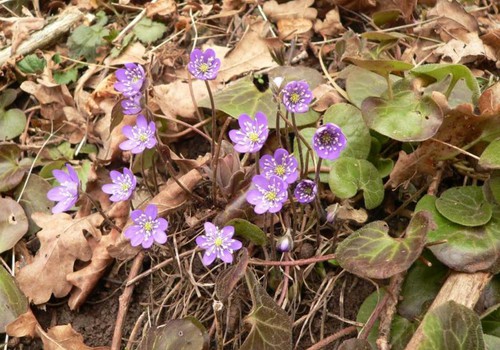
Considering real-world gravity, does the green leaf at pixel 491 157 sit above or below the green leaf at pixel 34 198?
above

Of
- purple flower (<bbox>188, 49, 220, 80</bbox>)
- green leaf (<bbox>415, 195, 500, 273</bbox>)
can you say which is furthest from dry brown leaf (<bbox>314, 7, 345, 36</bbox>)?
green leaf (<bbox>415, 195, 500, 273</bbox>)

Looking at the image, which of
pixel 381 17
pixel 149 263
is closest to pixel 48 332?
pixel 149 263

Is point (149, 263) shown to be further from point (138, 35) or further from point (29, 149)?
point (138, 35)

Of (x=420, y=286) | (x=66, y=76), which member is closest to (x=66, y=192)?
(x=66, y=76)

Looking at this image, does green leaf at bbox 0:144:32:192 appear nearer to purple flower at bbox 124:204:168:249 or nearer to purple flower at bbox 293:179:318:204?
purple flower at bbox 124:204:168:249

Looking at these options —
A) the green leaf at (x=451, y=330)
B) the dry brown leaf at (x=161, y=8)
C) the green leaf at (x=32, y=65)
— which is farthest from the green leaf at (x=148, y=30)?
the green leaf at (x=451, y=330)

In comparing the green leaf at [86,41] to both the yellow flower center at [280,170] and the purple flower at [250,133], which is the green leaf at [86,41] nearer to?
the purple flower at [250,133]

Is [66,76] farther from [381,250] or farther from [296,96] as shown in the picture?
[381,250]
